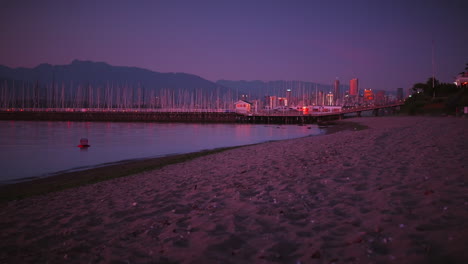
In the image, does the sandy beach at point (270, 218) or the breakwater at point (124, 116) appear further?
the breakwater at point (124, 116)

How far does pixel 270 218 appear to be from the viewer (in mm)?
5219

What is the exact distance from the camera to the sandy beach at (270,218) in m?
3.99

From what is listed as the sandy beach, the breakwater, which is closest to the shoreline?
the sandy beach

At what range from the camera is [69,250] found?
4.81m

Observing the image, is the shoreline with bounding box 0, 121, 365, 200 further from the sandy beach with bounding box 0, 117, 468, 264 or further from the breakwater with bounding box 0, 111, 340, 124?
the breakwater with bounding box 0, 111, 340, 124

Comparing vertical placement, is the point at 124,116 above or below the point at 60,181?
above

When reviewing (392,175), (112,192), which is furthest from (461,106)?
(112,192)

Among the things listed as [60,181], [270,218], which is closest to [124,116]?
[60,181]

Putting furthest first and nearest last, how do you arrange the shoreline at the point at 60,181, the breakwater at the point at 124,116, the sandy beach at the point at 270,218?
the breakwater at the point at 124,116
the shoreline at the point at 60,181
the sandy beach at the point at 270,218

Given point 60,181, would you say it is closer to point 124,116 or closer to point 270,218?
point 270,218

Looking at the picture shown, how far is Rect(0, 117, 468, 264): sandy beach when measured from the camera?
3.99m

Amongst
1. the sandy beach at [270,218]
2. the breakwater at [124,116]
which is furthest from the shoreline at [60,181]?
the breakwater at [124,116]

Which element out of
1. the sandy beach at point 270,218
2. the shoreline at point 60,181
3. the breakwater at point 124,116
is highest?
the breakwater at point 124,116

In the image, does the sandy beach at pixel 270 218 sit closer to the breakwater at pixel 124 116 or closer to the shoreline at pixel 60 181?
the shoreline at pixel 60 181
